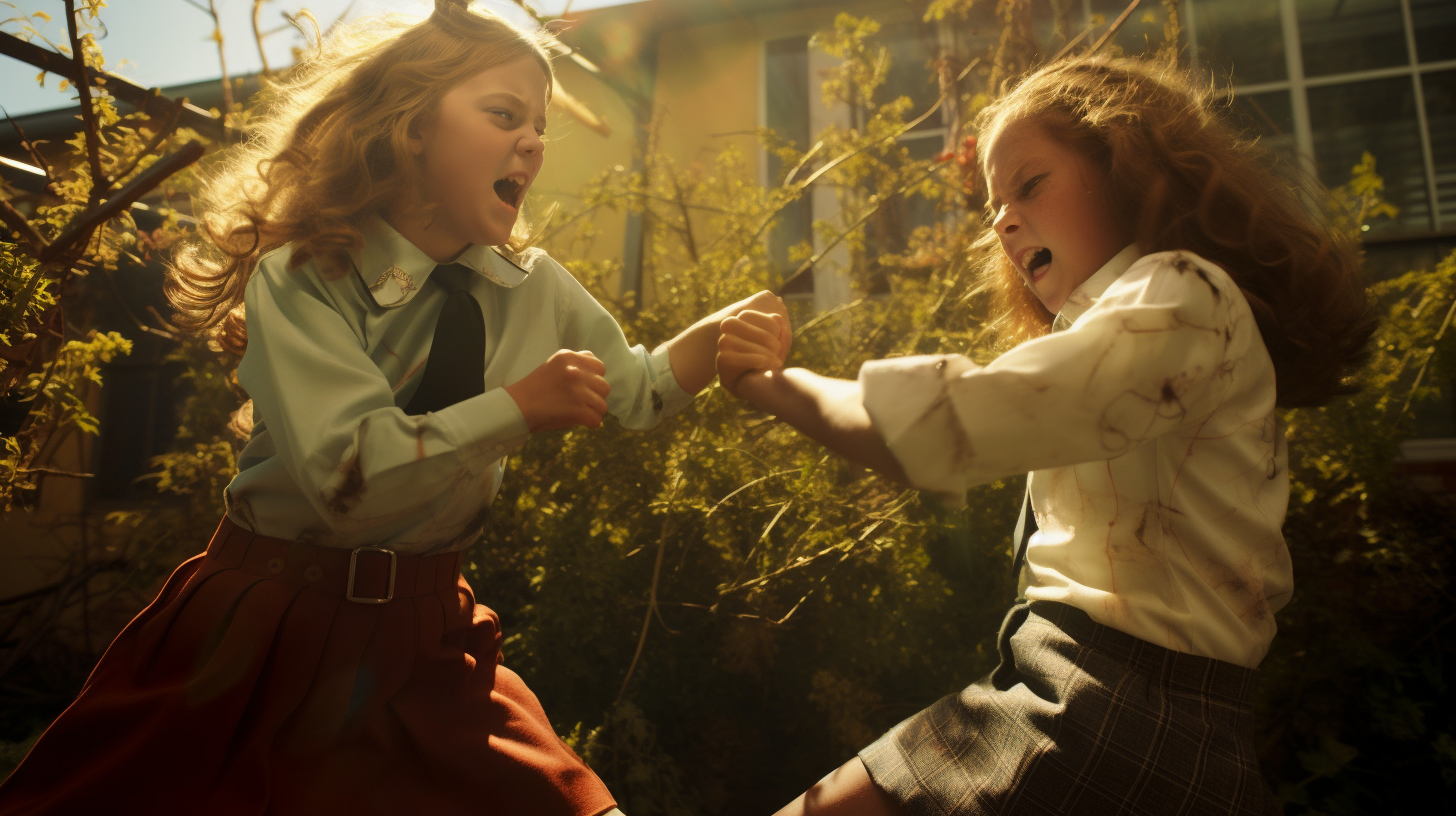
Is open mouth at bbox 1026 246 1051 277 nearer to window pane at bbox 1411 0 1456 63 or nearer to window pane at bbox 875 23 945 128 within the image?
window pane at bbox 875 23 945 128

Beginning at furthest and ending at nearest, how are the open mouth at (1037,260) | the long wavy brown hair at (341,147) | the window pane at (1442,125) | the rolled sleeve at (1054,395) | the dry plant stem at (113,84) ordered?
the window pane at (1442,125) < the dry plant stem at (113,84) < the long wavy brown hair at (341,147) < the open mouth at (1037,260) < the rolled sleeve at (1054,395)

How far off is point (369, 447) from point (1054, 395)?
3.00 ft

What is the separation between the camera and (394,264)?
4.61 ft

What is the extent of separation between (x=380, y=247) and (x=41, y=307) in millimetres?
1085

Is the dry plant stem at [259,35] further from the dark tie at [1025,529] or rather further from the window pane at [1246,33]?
the window pane at [1246,33]

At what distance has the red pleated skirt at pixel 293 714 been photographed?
1099 mm

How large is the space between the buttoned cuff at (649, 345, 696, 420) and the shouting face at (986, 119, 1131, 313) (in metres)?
0.70

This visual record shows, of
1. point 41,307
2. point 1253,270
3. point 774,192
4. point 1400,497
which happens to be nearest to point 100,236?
point 41,307

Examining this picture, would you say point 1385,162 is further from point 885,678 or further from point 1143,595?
point 1143,595

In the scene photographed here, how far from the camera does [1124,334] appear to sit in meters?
0.98

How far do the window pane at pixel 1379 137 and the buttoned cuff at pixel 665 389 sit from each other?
A: 15.9ft

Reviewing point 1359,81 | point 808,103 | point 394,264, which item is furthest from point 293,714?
point 1359,81

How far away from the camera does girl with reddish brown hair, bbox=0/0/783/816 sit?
112 cm

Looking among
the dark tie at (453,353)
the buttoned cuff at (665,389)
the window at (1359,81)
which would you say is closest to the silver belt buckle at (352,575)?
the dark tie at (453,353)
